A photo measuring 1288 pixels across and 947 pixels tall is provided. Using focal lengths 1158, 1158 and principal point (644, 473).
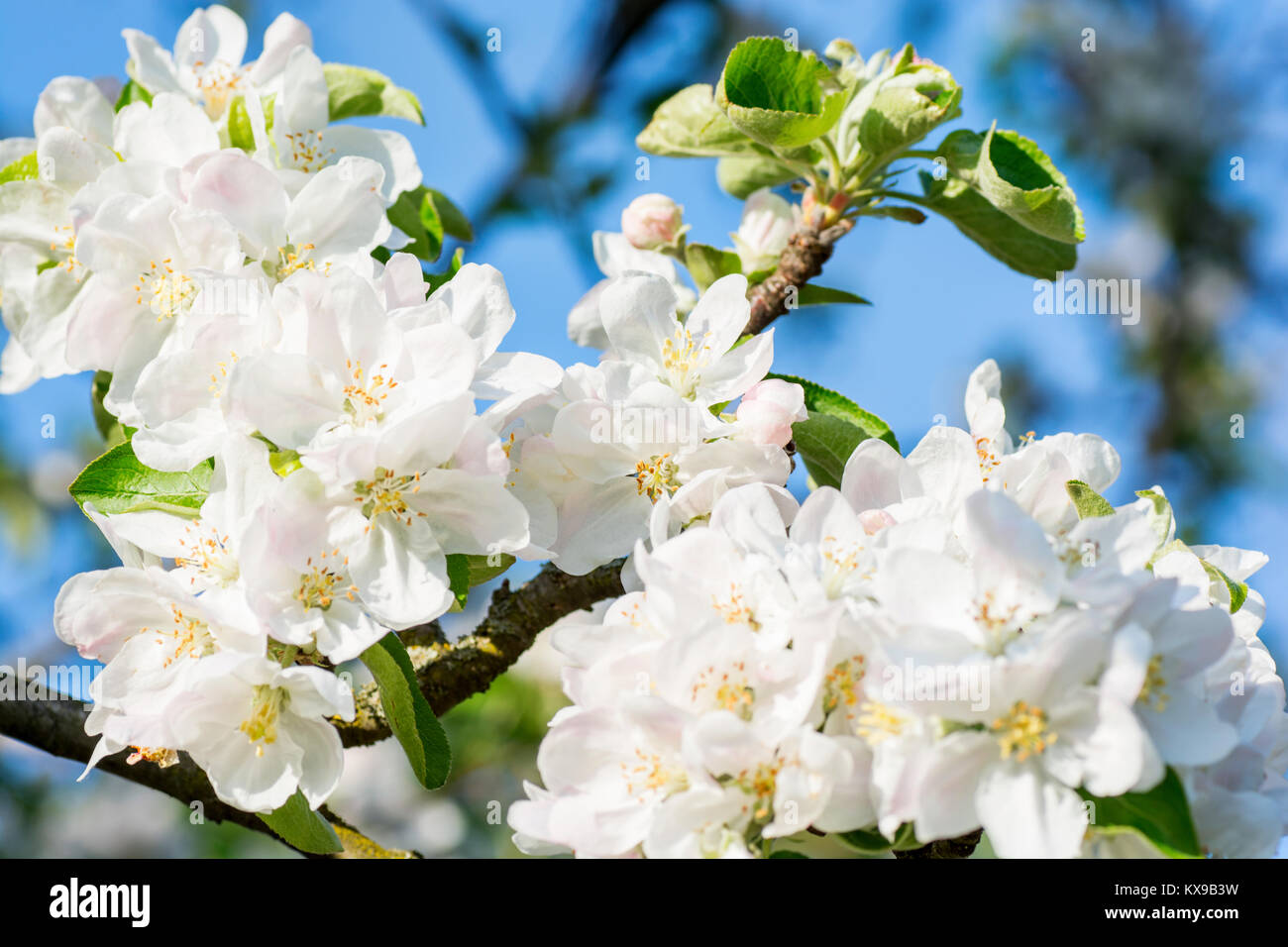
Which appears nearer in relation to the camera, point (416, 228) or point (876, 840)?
point (876, 840)

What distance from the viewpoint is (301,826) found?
1.23 meters

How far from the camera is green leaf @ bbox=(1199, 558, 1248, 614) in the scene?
117 centimetres

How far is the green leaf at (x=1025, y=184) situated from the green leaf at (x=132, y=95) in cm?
117

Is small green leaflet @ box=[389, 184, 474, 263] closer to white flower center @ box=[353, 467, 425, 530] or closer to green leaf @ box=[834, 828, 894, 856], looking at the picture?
white flower center @ box=[353, 467, 425, 530]

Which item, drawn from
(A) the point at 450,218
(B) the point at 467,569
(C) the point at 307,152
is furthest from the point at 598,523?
(A) the point at 450,218

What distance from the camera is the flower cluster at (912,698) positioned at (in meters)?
0.90

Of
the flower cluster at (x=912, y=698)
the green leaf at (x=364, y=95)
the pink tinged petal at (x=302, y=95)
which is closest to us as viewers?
the flower cluster at (x=912, y=698)

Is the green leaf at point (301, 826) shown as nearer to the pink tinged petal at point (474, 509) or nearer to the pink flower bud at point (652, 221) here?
the pink tinged petal at point (474, 509)

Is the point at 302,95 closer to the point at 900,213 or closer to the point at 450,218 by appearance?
the point at 450,218

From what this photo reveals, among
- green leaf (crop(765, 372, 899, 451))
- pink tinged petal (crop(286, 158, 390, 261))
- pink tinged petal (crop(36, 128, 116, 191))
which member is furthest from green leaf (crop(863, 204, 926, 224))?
pink tinged petal (crop(36, 128, 116, 191))

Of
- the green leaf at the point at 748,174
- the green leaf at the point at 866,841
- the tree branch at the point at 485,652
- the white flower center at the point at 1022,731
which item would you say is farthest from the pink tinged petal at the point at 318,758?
the green leaf at the point at 748,174

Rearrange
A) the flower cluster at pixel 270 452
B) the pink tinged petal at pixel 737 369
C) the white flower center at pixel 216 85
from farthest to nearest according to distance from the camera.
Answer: the white flower center at pixel 216 85 < the pink tinged petal at pixel 737 369 < the flower cluster at pixel 270 452

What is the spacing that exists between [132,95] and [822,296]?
1.05 m

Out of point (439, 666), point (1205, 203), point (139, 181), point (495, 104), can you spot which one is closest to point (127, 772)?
point (439, 666)
